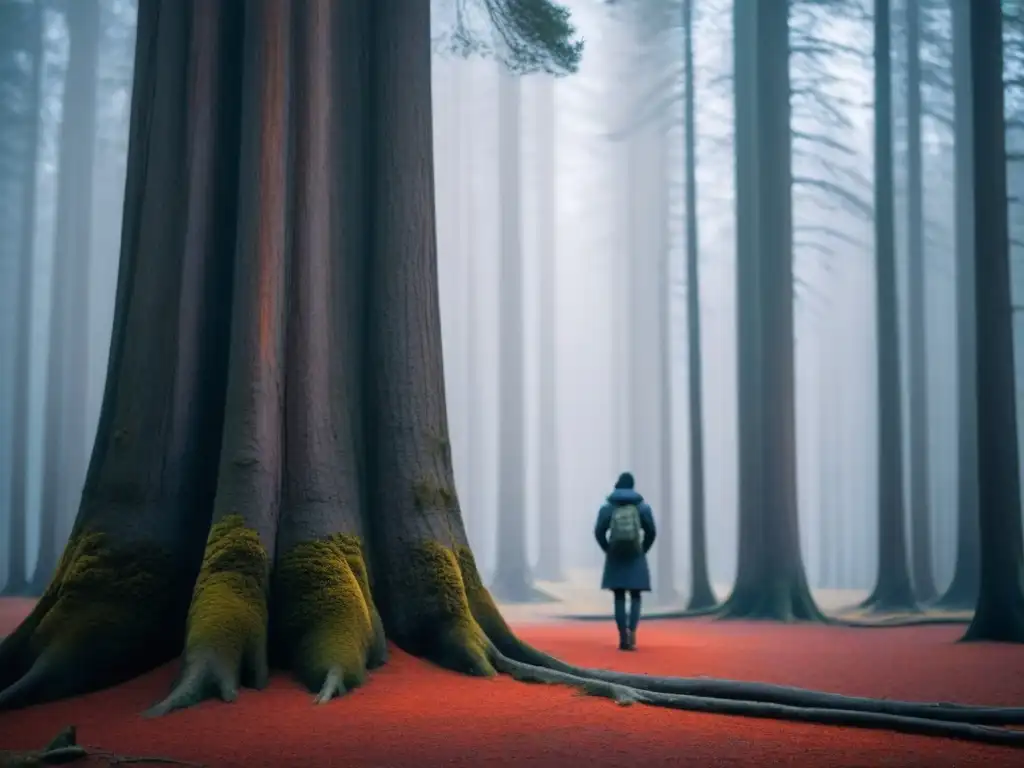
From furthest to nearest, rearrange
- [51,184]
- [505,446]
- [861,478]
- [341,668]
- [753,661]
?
[861,478]
[51,184]
[505,446]
[753,661]
[341,668]

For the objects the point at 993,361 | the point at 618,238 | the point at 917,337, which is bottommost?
the point at 993,361

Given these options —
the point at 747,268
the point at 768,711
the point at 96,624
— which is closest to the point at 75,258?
the point at 747,268

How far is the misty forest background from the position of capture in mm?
23203

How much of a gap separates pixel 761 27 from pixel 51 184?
90.6 feet

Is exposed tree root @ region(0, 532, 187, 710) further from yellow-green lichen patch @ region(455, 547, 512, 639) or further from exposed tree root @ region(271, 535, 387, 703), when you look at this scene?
yellow-green lichen patch @ region(455, 547, 512, 639)

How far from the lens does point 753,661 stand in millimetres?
10336

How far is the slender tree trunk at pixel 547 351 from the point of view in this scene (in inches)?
1313

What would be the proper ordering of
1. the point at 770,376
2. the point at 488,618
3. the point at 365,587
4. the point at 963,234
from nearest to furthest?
the point at 365,587
the point at 488,618
the point at 770,376
the point at 963,234

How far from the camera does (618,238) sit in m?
32.8

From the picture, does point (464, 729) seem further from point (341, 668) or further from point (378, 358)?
point (378, 358)

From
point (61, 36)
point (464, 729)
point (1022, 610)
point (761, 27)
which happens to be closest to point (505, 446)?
point (761, 27)

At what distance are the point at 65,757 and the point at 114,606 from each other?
7.80 feet

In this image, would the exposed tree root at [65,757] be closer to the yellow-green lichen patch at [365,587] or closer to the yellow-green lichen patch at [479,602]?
the yellow-green lichen patch at [365,587]

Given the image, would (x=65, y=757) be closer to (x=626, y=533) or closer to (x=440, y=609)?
(x=440, y=609)
